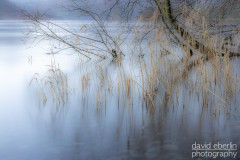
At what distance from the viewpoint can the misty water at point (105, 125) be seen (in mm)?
2997

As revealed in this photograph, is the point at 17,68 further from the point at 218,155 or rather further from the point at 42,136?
the point at 218,155

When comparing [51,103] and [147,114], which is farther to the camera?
[51,103]

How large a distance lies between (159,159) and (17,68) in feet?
18.8

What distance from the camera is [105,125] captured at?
12.3 feet

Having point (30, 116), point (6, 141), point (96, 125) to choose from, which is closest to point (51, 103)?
point (30, 116)

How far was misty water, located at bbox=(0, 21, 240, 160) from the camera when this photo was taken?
300 centimetres

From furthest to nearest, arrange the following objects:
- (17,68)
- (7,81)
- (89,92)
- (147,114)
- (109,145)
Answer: (17,68) → (7,81) → (89,92) → (147,114) → (109,145)

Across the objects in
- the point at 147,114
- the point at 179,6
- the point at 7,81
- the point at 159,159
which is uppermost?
the point at 179,6

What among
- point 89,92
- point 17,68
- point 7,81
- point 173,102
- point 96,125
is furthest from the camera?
point 17,68

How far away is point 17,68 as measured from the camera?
26.1 feet

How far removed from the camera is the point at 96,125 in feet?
12.2

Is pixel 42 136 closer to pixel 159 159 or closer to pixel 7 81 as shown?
pixel 159 159

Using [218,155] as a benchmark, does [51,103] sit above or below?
above

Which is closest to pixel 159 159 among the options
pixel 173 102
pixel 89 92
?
pixel 173 102
